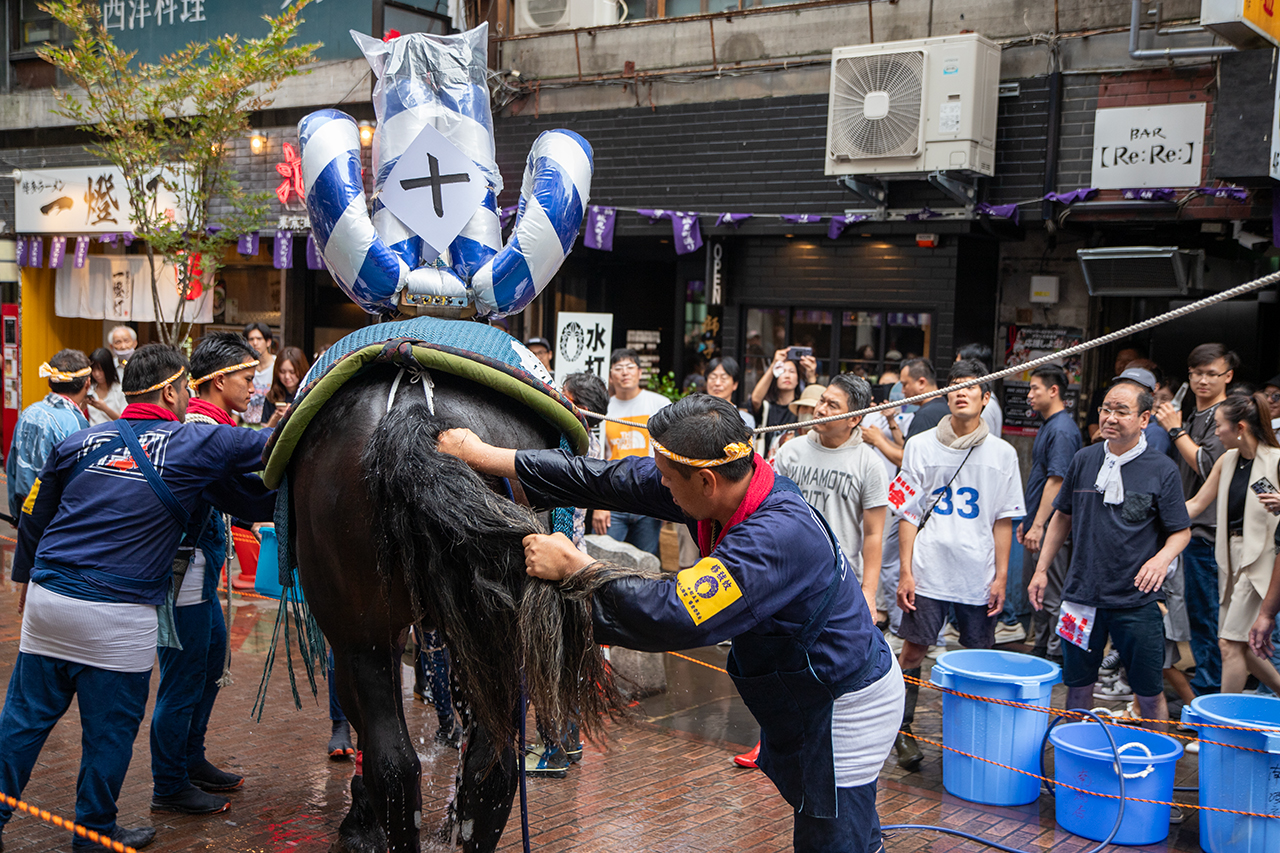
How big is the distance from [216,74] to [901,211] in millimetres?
6653

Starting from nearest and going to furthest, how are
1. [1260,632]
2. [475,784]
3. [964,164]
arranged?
1. [475,784]
2. [1260,632]
3. [964,164]

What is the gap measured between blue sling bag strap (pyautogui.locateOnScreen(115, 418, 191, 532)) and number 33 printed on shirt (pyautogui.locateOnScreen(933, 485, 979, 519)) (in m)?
3.59

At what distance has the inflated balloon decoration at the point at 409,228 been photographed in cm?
405

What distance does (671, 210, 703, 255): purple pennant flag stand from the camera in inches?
428

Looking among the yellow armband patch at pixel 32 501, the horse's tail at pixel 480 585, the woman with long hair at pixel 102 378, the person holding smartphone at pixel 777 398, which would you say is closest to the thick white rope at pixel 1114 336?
the horse's tail at pixel 480 585

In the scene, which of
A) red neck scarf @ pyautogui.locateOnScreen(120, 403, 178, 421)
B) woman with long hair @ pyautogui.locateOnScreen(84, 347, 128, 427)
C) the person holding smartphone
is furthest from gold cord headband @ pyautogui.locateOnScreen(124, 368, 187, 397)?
the person holding smartphone

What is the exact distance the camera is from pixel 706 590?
106 inches

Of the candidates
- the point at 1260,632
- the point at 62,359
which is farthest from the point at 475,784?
the point at 62,359

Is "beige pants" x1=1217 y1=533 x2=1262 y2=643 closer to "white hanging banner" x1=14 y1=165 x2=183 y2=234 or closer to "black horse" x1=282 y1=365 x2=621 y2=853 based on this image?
"black horse" x1=282 y1=365 x2=621 y2=853

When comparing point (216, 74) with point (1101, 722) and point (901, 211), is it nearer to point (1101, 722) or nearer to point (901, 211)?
point (901, 211)

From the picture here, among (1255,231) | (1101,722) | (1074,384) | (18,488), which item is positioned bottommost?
(1101,722)

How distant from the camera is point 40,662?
412 cm

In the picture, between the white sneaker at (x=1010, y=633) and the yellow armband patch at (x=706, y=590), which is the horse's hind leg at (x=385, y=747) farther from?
the white sneaker at (x=1010, y=633)

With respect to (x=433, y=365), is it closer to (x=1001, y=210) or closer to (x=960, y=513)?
(x=960, y=513)
